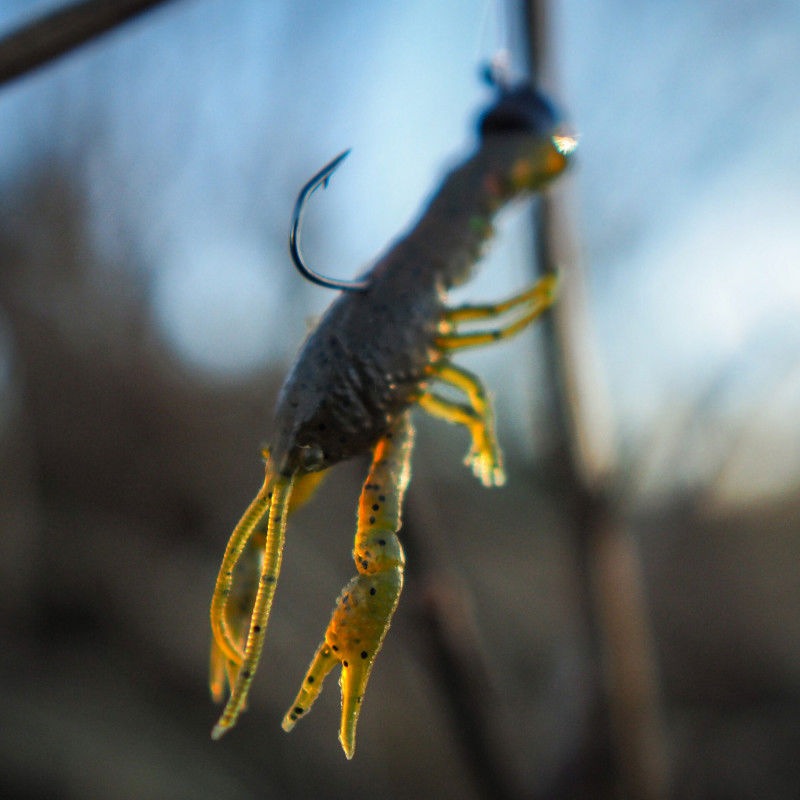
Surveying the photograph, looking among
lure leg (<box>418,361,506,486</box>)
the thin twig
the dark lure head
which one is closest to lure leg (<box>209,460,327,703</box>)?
lure leg (<box>418,361,506,486</box>)

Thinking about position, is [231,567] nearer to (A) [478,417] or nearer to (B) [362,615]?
(B) [362,615]

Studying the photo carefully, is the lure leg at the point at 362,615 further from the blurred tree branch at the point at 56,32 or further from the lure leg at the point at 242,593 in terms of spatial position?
the blurred tree branch at the point at 56,32

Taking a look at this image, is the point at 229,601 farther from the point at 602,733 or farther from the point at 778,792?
the point at 778,792

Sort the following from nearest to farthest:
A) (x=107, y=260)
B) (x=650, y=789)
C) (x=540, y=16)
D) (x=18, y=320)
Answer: (x=540, y=16) → (x=650, y=789) → (x=107, y=260) → (x=18, y=320)

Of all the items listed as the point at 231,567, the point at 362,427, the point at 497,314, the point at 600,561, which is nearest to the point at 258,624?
the point at 231,567

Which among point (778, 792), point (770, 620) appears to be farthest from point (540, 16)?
point (770, 620)

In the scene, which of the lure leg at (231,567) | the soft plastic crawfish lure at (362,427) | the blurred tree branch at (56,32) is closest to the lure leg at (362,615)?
the soft plastic crawfish lure at (362,427)

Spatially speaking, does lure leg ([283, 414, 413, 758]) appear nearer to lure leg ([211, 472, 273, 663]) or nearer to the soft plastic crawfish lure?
the soft plastic crawfish lure
